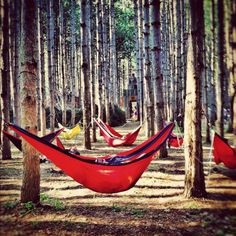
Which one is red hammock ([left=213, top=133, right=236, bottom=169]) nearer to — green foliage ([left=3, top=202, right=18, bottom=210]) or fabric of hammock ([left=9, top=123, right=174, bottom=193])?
fabric of hammock ([left=9, top=123, right=174, bottom=193])

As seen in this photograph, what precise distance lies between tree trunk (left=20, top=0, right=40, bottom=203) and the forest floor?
0.76ft

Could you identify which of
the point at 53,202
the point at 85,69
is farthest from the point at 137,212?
the point at 85,69

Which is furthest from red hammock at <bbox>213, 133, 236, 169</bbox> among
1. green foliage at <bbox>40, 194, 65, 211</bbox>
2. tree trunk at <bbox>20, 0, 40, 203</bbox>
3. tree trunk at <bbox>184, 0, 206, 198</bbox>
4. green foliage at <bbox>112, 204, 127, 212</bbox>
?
tree trunk at <bbox>20, 0, 40, 203</bbox>

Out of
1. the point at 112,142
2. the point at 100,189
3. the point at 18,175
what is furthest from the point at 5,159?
the point at 100,189

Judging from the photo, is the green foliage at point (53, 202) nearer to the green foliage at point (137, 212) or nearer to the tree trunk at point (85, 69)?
the green foliage at point (137, 212)

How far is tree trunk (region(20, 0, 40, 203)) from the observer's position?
345 centimetres

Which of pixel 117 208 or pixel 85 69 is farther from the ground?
pixel 85 69

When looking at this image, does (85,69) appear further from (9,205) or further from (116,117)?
(116,117)

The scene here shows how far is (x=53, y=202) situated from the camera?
3756mm

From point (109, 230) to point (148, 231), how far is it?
0.45 m

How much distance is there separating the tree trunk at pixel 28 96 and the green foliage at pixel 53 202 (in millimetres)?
265

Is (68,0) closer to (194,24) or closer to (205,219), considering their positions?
(194,24)

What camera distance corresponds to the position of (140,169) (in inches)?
145

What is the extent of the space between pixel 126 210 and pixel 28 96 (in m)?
2.04
